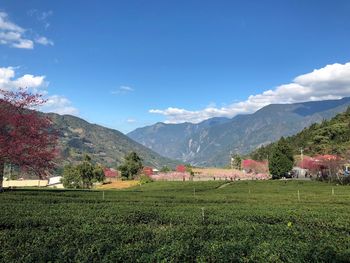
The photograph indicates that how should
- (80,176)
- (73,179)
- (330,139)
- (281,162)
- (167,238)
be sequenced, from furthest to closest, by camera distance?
(330,139), (281,162), (73,179), (80,176), (167,238)

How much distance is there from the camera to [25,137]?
39.4 m

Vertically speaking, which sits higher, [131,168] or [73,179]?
[131,168]

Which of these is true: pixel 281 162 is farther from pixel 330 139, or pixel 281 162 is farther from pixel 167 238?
pixel 167 238

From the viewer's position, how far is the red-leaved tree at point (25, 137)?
38.2m

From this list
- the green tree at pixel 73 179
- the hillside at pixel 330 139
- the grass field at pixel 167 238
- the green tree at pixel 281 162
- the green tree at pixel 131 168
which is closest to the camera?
the grass field at pixel 167 238

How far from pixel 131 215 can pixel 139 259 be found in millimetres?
11181

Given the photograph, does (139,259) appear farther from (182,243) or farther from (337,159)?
(337,159)

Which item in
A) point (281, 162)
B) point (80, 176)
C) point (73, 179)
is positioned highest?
point (281, 162)

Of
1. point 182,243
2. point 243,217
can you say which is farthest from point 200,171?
point 182,243

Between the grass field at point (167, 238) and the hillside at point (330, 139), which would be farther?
the hillside at point (330, 139)

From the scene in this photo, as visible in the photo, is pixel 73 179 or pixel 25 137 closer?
pixel 25 137

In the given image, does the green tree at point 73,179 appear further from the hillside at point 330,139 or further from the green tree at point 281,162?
the hillside at point 330,139

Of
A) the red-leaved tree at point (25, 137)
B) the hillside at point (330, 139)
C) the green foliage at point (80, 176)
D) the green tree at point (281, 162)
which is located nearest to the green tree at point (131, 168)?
the green foliage at point (80, 176)

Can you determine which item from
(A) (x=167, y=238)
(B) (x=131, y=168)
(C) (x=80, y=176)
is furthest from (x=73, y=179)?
(A) (x=167, y=238)
